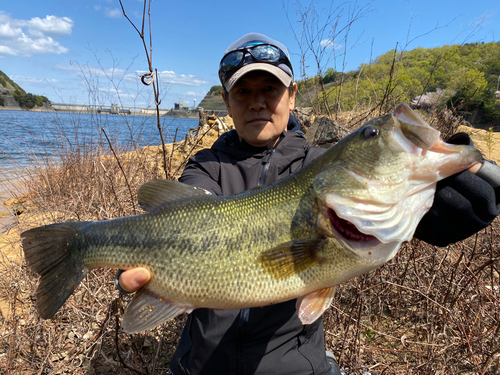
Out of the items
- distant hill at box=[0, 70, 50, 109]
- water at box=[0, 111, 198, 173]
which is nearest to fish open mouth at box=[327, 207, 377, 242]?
water at box=[0, 111, 198, 173]

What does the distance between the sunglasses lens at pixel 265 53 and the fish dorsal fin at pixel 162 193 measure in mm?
1331

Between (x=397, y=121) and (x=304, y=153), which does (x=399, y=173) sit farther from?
(x=304, y=153)

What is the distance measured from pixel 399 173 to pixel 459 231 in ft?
1.93

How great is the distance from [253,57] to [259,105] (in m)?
0.42

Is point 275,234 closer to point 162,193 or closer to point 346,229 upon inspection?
point 346,229

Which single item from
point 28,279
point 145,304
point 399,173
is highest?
point 399,173

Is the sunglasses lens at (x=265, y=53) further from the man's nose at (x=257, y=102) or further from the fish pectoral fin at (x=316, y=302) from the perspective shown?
the fish pectoral fin at (x=316, y=302)

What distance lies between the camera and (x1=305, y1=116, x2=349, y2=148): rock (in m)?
5.08

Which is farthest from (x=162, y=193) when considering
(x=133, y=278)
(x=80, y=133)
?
(x=80, y=133)

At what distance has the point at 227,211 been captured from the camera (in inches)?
69.7

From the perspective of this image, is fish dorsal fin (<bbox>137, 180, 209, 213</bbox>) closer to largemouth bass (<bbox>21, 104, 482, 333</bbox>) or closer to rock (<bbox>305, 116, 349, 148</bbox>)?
largemouth bass (<bbox>21, 104, 482, 333</bbox>)

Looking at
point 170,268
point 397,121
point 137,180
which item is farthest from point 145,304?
point 137,180

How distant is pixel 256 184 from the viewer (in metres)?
2.48

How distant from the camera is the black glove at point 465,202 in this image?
1529 mm
